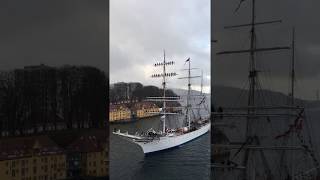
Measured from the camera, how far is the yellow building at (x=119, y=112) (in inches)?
242

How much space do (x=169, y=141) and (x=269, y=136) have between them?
2038 millimetres

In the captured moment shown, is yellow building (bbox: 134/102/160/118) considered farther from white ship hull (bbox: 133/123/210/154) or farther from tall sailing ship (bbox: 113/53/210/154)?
white ship hull (bbox: 133/123/210/154)

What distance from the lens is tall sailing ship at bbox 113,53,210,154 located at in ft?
20.7

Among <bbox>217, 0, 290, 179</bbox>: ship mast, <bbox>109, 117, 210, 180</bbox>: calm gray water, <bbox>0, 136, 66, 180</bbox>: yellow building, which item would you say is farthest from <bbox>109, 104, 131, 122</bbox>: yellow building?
<bbox>217, 0, 290, 179</bbox>: ship mast

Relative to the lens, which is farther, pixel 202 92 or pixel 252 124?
pixel 202 92

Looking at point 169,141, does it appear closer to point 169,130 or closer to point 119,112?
point 169,130

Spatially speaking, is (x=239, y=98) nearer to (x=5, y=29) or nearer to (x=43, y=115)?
(x=43, y=115)

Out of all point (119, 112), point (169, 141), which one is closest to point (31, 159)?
point (119, 112)

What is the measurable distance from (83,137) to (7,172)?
1005mm

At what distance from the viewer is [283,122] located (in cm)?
511

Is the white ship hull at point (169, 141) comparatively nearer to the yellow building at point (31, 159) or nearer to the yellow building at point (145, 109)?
the yellow building at point (145, 109)

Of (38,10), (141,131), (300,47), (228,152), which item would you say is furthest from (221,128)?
(38,10)

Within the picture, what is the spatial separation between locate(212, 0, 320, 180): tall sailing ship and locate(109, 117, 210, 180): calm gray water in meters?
0.79

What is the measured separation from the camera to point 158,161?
21.5 ft
